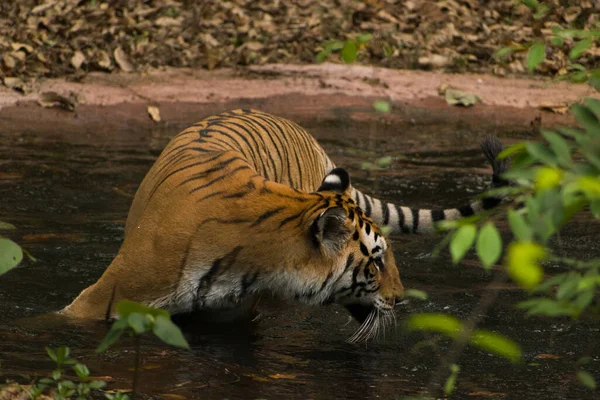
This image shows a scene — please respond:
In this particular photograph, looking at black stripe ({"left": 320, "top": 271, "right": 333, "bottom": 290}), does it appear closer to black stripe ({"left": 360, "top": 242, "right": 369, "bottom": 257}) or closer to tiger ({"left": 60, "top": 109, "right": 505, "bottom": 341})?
Answer: tiger ({"left": 60, "top": 109, "right": 505, "bottom": 341})

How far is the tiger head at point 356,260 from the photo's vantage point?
13.3 feet

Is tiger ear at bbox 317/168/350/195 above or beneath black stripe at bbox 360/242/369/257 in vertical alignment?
above

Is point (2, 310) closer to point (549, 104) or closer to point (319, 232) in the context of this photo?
point (319, 232)

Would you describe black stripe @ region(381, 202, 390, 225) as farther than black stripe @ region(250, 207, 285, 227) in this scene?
Yes

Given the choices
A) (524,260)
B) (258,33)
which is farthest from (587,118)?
(258,33)

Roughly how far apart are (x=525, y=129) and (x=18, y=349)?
5754 millimetres

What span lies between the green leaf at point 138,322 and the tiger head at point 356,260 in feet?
5.03

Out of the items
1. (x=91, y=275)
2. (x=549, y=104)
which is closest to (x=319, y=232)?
(x=91, y=275)

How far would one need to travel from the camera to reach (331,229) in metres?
4.04

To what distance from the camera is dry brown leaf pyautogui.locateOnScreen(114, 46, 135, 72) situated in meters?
Answer: 9.05

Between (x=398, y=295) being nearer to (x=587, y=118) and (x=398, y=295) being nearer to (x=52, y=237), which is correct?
(x=52, y=237)

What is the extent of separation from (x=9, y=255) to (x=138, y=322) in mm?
372

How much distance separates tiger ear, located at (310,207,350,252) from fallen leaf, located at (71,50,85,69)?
540 cm

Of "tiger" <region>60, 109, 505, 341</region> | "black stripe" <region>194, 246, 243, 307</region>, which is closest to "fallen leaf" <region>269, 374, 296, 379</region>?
"tiger" <region>60, 109, 505, 341</region>
